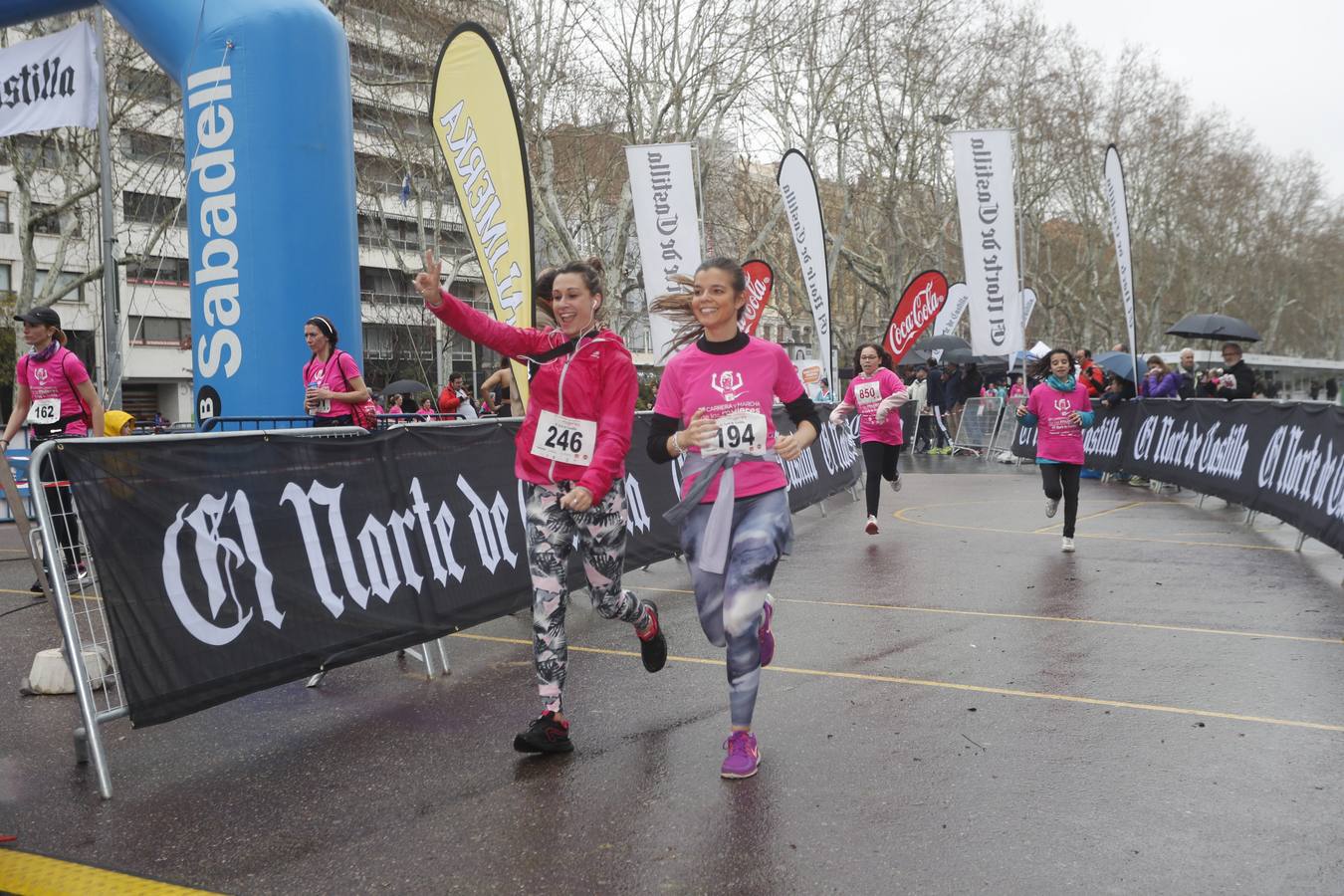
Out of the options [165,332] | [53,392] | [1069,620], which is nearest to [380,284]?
[165,332]

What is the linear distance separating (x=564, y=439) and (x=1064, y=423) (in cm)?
720

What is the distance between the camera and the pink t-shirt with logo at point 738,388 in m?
4.51

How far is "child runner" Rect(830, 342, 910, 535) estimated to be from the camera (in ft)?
38.4

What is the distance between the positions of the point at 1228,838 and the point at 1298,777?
0.79 metres

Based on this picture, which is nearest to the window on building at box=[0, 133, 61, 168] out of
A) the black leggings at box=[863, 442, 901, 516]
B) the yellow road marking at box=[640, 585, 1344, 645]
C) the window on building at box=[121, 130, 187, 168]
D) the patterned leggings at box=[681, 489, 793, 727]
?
the window on building at box=[121, 130, 187, 168]

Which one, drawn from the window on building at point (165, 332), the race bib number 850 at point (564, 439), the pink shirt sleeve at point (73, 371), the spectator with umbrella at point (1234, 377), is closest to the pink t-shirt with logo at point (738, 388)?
the race bib number 850 at point (564, 439)

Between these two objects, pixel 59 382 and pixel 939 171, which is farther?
pixel 939 171

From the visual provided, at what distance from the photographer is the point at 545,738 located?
4637mm

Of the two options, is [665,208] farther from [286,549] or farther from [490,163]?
[286,549]

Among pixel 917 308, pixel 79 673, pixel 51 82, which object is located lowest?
pixel 79 673

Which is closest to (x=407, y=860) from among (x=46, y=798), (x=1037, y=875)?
(x=46, y=798)

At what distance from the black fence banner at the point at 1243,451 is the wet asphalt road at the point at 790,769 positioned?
2812 millimetres

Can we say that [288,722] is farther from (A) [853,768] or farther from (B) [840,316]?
(B) [840,316]

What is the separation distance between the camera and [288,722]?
5.29 meters
